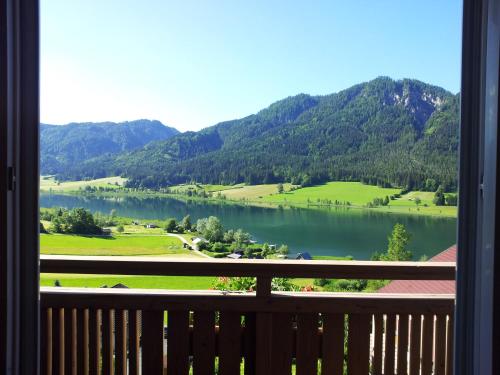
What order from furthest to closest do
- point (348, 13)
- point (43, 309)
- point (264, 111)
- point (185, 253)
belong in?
1. point (348, 13)
2. point (264, 111)
3. point (185, 253)
4. point (43, 309)

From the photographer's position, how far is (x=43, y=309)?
1.55m

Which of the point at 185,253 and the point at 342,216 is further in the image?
the point at 342,216

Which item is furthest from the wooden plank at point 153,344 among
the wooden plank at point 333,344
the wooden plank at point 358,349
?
the wooden plank at point 358,349

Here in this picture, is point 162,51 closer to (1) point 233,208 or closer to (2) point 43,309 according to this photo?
(1) point 233,208

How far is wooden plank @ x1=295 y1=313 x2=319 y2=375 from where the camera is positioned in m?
1.59

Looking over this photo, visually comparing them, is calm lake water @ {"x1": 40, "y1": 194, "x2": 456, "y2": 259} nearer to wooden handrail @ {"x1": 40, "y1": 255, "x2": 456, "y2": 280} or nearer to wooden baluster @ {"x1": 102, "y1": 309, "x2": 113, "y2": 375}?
wooden handrail @ {"x1": 40, "y1": 255, "x2": 456, "y2": 280}

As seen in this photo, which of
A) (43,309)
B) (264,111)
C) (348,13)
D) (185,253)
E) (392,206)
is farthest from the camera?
(348,13)

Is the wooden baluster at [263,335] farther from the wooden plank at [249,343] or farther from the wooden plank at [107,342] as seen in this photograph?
the wooden plank at [107,342]

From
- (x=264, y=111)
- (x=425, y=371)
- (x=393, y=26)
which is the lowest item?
(x=425, y=371)

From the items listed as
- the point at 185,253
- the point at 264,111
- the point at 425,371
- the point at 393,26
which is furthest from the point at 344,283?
the point at 393,26

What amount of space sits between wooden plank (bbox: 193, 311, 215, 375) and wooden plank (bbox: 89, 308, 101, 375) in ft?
1.28

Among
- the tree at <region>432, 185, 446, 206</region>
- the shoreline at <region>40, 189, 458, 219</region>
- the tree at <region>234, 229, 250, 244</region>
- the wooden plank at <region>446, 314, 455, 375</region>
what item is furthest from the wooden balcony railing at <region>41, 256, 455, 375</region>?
the shoreline at <region>40, 189, 458, 219</region>

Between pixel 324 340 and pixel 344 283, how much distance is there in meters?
0.30
